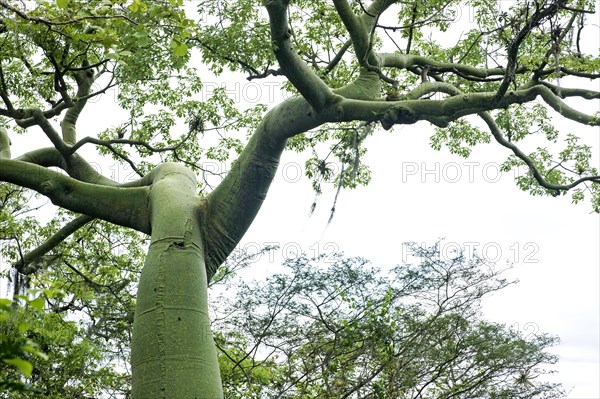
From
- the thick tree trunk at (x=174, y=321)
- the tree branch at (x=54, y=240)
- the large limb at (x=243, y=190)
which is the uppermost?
the tree branch at (x=54, y=240)

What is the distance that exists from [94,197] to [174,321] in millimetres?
1646

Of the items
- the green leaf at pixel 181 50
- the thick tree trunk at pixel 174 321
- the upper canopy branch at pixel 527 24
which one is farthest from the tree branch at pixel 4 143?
the upper canopy branch at pixel 527 24

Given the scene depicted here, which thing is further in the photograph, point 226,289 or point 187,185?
point 226,289

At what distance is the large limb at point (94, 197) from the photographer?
556cm

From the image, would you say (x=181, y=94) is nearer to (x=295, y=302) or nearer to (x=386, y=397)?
(x=295, y=302)

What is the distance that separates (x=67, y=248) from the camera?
31.9 ft

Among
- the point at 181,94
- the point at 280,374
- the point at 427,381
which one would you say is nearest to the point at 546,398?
the point at 427,381

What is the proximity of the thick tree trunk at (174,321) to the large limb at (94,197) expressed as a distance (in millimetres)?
500

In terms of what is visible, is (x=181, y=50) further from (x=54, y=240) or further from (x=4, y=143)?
(x=54, y=240)

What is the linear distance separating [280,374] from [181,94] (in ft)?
12.8

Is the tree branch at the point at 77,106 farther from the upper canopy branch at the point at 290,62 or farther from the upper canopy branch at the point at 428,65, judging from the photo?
the upper canopy branch at the point at 290,62

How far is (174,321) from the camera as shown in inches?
173

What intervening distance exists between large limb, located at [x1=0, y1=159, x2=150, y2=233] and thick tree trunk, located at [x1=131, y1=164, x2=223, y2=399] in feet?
1.64

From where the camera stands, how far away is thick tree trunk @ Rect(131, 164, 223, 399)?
13.9 feet
